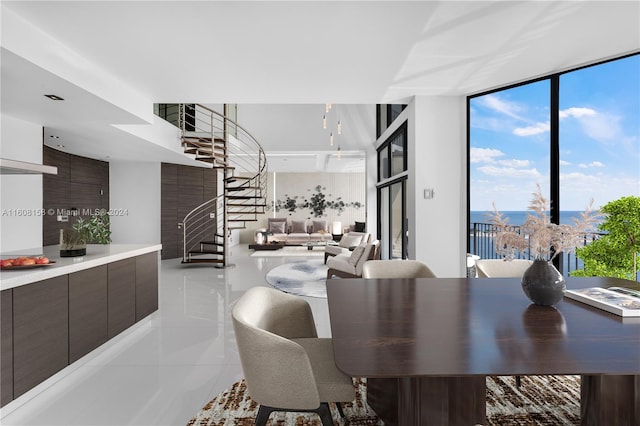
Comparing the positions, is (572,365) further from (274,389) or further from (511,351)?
(274,389)

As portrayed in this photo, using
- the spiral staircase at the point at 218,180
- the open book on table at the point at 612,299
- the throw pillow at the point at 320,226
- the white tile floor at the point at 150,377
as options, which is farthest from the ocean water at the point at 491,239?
the throw pillow at the point at 320,226

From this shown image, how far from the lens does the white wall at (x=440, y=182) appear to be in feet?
14.8

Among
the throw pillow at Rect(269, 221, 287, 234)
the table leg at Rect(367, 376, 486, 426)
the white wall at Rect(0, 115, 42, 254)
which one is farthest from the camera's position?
the throw pillow at Rect(269, 221, 287, 234)

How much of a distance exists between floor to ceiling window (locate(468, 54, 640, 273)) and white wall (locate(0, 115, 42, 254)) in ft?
17.7

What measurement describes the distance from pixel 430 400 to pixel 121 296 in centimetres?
289

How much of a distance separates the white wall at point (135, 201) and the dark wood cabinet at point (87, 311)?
5558 millimetres

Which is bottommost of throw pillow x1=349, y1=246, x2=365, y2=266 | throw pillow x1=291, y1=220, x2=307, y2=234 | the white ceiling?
throw pillow x1=349, y1=246, x2=365, y2=266

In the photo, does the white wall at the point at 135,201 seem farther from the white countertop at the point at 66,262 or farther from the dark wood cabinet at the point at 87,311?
the dark wood cabinet at the point at 87,311

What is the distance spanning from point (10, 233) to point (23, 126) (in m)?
1.34

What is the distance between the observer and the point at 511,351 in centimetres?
112

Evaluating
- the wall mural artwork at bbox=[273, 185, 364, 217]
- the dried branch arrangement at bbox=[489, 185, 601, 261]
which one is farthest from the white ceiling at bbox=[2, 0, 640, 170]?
the wall mural artwork at bbox=[273, 185, 364, 217]

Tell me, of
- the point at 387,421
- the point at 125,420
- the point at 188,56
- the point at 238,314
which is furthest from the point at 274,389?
the point at 188,56

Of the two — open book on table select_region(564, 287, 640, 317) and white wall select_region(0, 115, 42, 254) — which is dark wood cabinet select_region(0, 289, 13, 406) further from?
open book on table select_region(564, 287, 640, 317)

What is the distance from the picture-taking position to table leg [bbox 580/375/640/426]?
150cm
